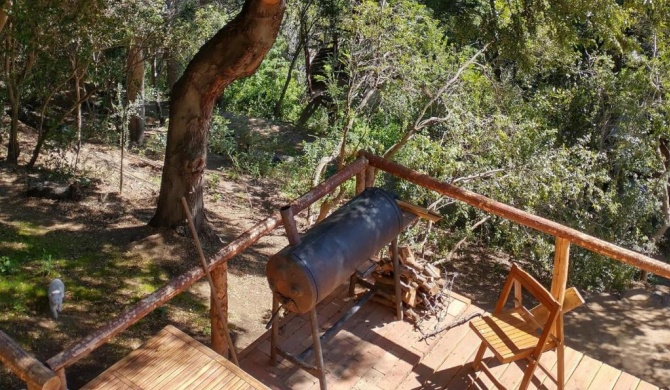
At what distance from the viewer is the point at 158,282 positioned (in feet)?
22.8

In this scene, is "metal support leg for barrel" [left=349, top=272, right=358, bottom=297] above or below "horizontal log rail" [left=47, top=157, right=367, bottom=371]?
below

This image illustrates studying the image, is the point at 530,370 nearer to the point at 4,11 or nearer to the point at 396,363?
the point at 396,363

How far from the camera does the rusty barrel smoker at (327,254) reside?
3395mm

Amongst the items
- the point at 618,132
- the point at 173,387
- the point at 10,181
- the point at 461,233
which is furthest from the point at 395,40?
the point at 173,387

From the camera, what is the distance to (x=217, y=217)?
10.1 meters

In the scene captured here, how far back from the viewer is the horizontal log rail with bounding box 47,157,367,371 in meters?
2.76

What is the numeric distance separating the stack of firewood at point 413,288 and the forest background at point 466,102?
3.03 metres

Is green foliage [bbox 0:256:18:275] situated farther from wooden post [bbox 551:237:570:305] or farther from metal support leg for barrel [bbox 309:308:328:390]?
wooden post [bbox 551:237:570:305]

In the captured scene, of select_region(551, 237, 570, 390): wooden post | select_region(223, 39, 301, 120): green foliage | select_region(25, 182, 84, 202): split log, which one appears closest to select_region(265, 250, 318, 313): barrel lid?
select_region(551, 237, 570, 390): wooden post

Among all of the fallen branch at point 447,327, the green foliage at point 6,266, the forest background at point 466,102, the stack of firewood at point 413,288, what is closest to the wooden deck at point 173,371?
the fallen branch at point 447,327

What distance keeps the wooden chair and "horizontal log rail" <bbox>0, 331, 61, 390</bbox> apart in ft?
7.60

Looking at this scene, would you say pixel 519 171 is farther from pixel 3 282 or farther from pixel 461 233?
pixel 3 282

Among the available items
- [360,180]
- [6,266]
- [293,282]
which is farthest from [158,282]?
[293,282]

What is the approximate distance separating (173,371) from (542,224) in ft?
8.13
